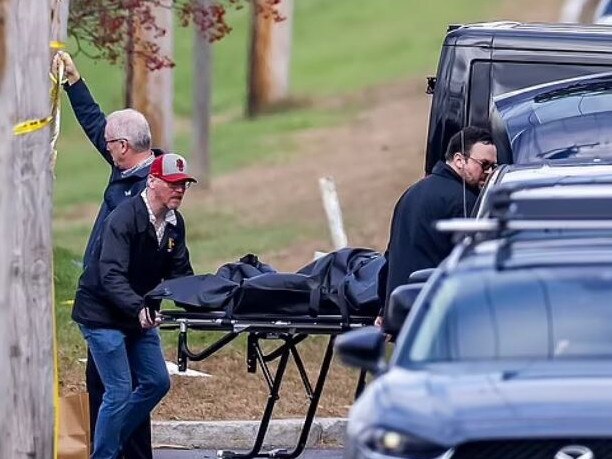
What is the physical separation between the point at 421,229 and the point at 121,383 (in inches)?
66.3

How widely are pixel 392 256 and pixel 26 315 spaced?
2.10 metres

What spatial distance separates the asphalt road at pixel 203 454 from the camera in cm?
1024

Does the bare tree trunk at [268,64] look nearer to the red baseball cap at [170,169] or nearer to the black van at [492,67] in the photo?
the black van at [492,67]

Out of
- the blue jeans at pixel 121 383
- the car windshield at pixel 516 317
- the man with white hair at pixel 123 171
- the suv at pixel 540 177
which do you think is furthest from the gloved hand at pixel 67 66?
the car windshield at pixel 516 317

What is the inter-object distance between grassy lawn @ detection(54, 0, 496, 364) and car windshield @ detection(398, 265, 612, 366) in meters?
7.98

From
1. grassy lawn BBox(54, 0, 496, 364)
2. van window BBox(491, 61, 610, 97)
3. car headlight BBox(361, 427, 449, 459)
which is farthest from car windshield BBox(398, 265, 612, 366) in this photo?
grassy lawn BBox(54, 0, 496, 364)

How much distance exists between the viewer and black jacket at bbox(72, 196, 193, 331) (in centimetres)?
892

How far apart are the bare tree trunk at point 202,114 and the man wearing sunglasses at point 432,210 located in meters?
19.8

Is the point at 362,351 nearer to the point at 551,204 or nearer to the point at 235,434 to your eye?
the point at 551,204

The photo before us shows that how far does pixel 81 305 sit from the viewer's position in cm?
914

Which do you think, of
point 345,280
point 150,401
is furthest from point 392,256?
point 150,401

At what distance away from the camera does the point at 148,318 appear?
8.85 m

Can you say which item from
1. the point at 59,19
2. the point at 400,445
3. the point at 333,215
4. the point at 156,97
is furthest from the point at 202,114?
the point at 400,445

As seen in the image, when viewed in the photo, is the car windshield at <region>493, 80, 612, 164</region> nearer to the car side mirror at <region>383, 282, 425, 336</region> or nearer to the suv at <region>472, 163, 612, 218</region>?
the suv at <region>472, 163, 612, 218</region>
